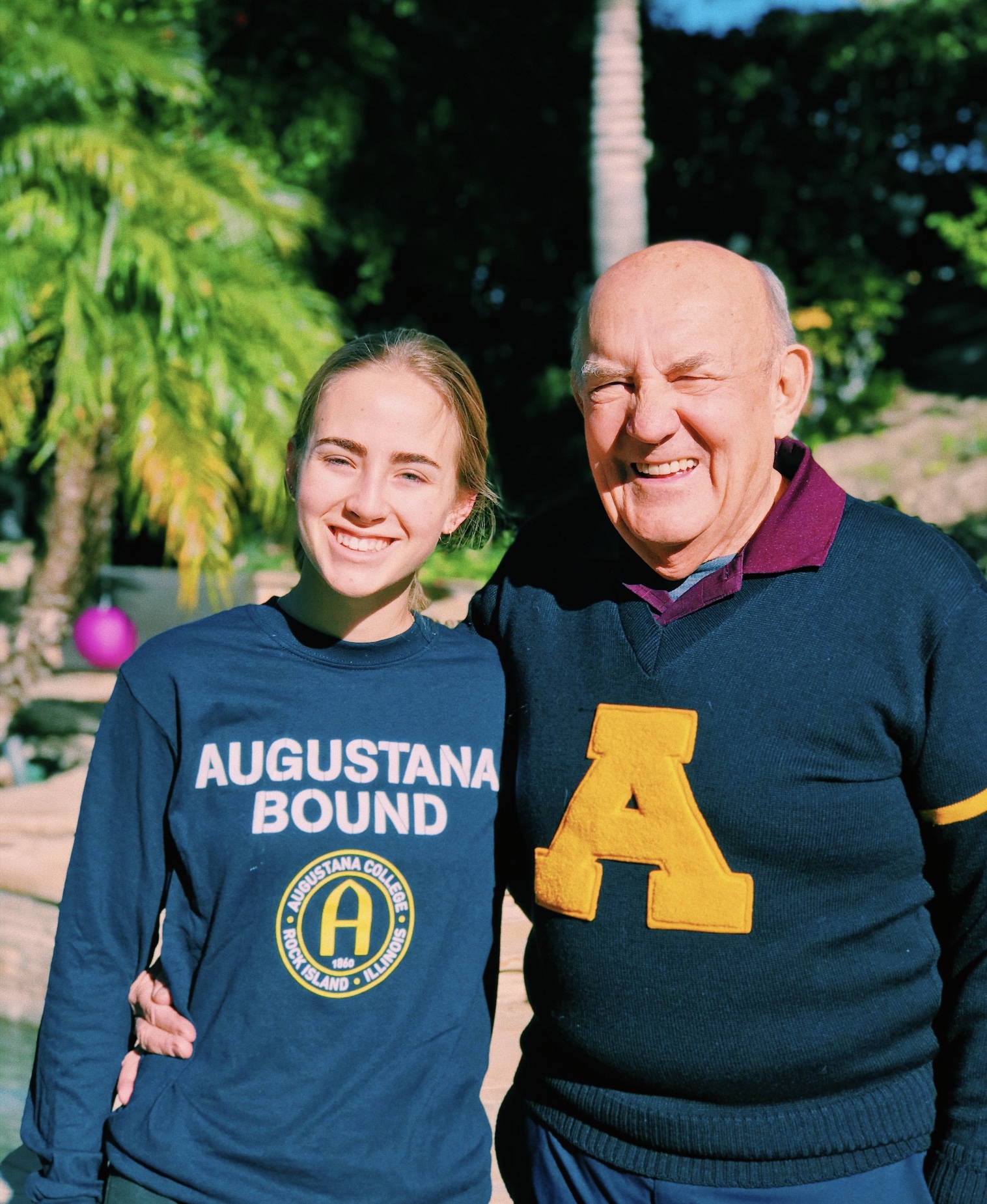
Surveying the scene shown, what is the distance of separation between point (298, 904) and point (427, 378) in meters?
0.76

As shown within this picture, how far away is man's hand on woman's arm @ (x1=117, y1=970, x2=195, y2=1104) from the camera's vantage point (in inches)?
64.5

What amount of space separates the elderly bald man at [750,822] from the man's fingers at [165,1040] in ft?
1.61

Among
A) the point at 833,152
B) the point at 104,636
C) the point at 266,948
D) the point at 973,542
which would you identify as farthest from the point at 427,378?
the point at 833,152

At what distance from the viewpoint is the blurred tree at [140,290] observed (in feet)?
20.0

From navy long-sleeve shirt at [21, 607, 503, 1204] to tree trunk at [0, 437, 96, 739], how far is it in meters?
5.75

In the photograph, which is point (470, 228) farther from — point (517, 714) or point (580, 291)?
point (517, 714)

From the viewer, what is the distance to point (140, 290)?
6301 mm

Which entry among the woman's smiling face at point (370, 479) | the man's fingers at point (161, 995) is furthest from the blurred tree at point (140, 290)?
the man's fingers at point (161, 995)

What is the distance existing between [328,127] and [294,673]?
9.59 meters

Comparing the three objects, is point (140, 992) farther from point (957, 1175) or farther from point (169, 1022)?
point (957, 1175)

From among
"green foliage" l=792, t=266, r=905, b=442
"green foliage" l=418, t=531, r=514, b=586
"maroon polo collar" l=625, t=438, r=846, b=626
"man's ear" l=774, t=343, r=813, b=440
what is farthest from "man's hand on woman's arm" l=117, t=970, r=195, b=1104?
"green foliage" l=792, t=266, r=905, b=442

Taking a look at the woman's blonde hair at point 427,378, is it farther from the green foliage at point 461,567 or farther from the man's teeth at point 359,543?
the green foliage at point 461,567

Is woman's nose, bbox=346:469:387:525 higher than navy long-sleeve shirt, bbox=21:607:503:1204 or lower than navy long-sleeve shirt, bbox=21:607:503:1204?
higher

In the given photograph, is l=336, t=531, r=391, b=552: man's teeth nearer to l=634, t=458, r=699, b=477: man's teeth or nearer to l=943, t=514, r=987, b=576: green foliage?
l=634, t=458, r=699, b=477: man's teeth
